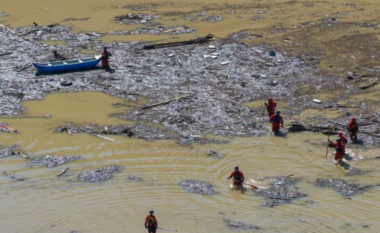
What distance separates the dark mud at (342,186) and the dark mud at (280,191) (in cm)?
73

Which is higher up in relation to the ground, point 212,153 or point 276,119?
point 276,119

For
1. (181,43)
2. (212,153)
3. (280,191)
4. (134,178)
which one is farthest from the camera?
(181,43)

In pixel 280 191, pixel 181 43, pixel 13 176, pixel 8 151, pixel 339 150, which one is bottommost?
pixel 13 176

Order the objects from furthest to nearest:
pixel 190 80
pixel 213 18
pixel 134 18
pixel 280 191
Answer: pixel 134 18
pixel 213 18
pixel 190 80
pixel 280 191

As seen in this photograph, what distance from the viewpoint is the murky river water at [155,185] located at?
14.6 m

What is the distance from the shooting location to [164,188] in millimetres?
16266

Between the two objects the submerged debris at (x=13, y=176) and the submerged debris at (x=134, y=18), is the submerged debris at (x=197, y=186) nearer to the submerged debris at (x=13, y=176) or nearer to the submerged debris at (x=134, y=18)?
the submerged debris at (x=13, y=176)

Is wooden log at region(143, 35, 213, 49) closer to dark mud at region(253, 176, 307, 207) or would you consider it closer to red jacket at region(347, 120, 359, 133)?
red jacket at region(347, 120, 359, 133)

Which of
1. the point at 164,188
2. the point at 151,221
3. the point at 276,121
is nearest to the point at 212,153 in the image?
the point at 164,188

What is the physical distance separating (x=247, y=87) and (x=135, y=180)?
8.67 metres

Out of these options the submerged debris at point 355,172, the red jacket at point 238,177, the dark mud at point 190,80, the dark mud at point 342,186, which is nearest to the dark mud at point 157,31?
the dark mud at point 190,80

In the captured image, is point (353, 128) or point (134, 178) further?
point (353, 128)

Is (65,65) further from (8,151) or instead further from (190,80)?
(8,151)

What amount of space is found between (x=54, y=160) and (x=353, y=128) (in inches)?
408
